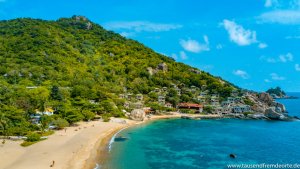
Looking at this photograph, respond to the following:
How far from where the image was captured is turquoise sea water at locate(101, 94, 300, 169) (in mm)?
41719

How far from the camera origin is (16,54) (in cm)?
10675

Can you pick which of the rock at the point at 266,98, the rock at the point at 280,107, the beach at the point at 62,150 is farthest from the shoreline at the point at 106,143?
the rock at the point at 266,98

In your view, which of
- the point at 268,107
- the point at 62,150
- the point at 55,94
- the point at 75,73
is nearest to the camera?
the point at 62,150

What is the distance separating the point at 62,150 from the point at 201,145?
21959 mm

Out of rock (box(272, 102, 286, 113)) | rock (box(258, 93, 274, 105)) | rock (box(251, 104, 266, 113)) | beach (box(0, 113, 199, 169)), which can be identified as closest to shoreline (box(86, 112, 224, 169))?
beach (box(0, 113, 199, 169))

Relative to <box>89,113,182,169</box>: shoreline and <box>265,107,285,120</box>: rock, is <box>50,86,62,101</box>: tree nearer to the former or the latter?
<box>89,113,182,169</box>: shoreline

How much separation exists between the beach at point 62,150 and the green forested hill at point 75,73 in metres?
5.41

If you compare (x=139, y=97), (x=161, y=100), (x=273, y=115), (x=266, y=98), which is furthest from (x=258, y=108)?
(x=139, y=97)

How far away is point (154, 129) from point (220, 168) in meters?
29.9

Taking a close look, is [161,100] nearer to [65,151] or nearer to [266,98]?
[266,98]

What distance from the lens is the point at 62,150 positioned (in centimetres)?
4434

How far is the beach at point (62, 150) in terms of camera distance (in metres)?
38.1

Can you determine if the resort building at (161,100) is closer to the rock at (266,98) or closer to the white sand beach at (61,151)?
the rock at (266,98)

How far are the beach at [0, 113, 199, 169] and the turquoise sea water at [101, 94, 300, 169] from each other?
285 cm
